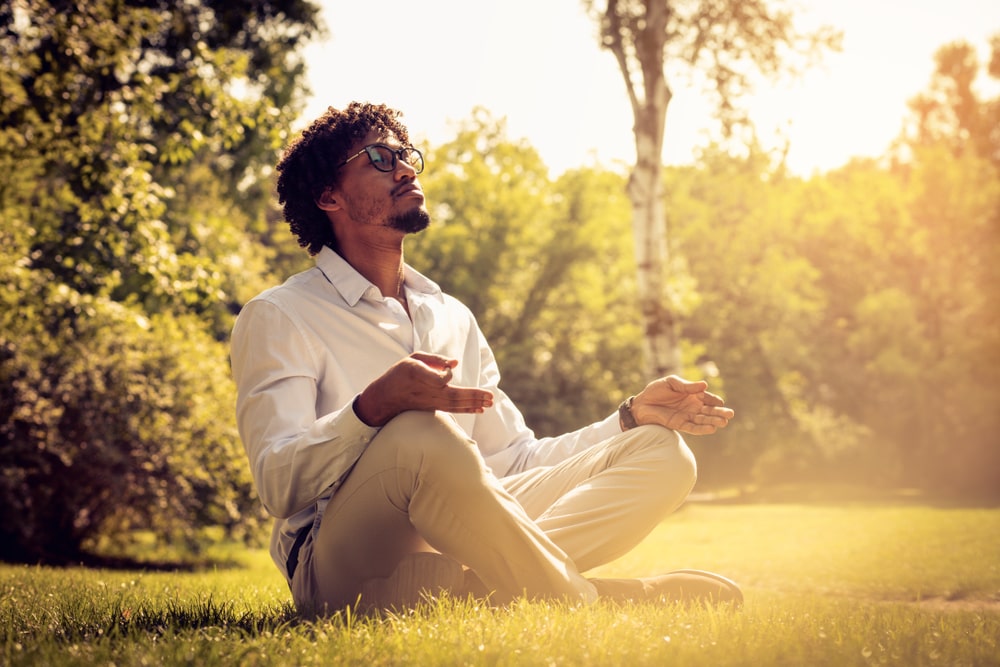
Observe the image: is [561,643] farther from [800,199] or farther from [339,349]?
[800,199]

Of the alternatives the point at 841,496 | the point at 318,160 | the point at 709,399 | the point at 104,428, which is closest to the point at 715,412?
the point at 709,399

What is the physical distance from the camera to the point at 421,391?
3.11m

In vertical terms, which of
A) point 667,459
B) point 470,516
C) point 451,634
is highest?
Result: point 667,459

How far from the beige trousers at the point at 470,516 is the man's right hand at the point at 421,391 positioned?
9 cm

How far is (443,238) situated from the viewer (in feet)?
107

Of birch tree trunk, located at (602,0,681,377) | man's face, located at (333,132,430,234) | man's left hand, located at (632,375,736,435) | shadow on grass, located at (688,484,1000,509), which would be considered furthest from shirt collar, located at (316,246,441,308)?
shadow on grass, located at (688,484,1000,509)

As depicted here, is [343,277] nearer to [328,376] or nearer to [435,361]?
[328,376]

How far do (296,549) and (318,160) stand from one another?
6.35ft

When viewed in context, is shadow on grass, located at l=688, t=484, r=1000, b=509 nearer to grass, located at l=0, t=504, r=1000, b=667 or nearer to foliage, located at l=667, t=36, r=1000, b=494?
foliage, located at l=667, t=36, r=1000, b=494

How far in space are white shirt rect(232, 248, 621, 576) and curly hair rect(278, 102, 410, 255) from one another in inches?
20.5

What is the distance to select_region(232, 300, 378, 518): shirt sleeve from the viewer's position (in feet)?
10.7

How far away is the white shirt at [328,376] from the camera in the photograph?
10.8 feet

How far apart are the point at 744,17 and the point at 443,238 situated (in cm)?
1760

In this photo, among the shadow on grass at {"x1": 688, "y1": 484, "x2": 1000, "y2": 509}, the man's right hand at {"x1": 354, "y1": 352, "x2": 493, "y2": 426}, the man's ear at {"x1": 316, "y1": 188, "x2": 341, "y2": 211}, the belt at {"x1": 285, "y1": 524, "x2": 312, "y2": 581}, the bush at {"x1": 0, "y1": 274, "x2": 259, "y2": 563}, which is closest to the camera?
the man's right hand at {"x1": 354, "y1": 352, "x2": 493, "y2": 426}
